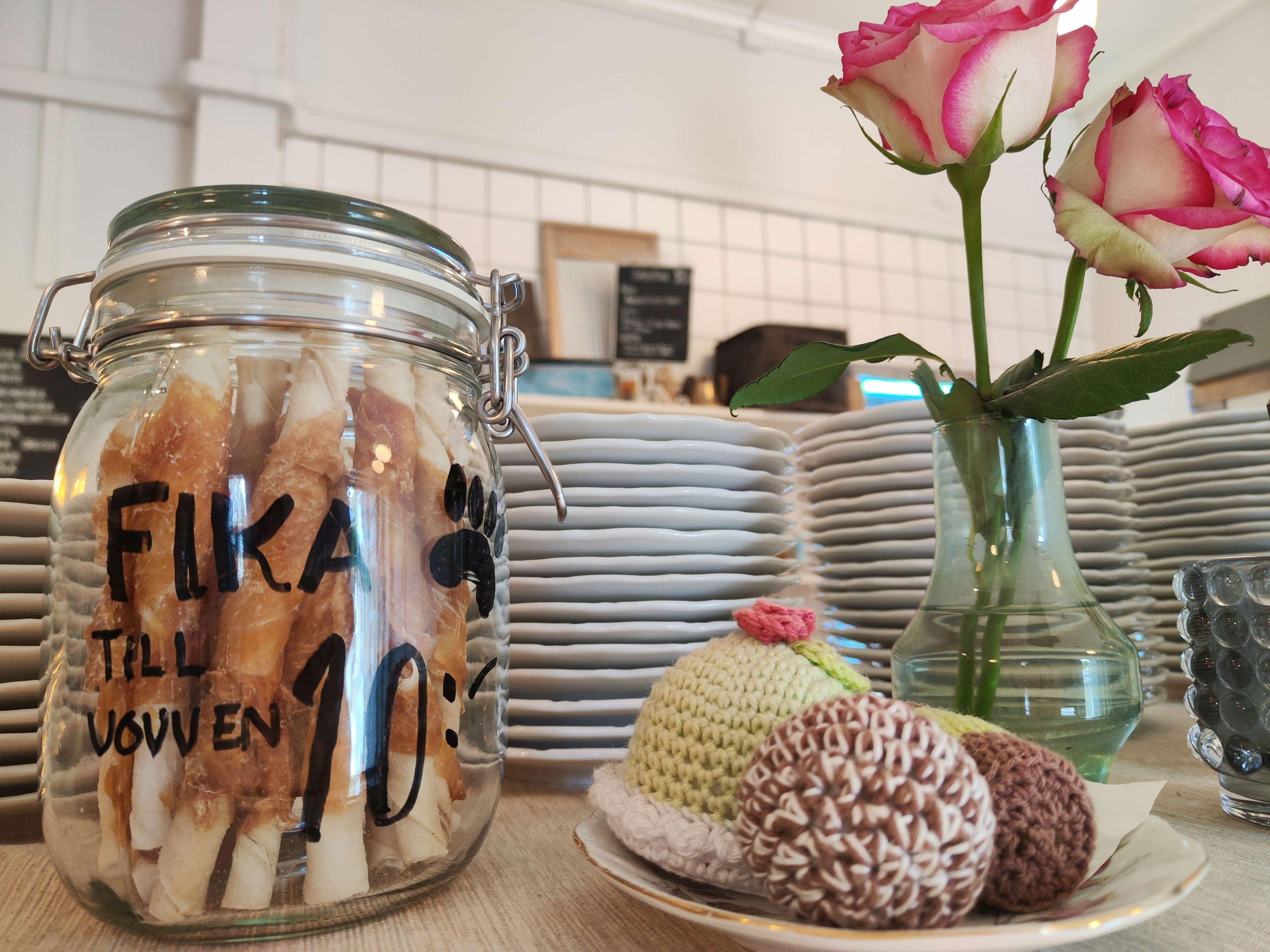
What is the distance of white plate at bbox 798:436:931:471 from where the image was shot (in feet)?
2.24

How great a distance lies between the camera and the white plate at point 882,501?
67cm

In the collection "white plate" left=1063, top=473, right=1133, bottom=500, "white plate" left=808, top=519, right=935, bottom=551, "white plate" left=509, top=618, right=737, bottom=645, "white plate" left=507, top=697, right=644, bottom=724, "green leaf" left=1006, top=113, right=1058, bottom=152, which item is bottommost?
"white plate" left=507, top=697, right=644, bottom=724

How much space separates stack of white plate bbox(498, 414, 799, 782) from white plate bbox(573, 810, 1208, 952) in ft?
0.62

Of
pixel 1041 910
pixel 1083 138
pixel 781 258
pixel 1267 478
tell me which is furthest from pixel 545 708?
pixel 781 258

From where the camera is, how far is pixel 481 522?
0.37 m

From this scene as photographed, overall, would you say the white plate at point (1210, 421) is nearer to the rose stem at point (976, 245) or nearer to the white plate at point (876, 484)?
the white plate at point (876, 484)

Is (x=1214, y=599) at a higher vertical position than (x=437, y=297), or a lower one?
lower

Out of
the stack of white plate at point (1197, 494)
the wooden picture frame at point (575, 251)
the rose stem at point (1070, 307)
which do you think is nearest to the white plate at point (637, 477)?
the rose stem at point (1070, 307)

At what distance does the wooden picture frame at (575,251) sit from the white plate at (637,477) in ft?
5.25

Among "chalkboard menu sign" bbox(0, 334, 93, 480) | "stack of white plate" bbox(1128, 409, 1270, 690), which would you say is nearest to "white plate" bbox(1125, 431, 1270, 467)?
"stack of white plate" bbox(1128, 409, 1270, 690)

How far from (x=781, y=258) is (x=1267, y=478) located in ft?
6.52

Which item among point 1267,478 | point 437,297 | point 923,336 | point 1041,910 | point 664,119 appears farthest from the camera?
point 923,336

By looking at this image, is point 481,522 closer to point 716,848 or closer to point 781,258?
point 716,848

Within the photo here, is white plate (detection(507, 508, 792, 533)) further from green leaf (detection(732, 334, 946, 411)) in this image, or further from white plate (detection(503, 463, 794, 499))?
green leaf (detection(732, 334, 946, 411))
